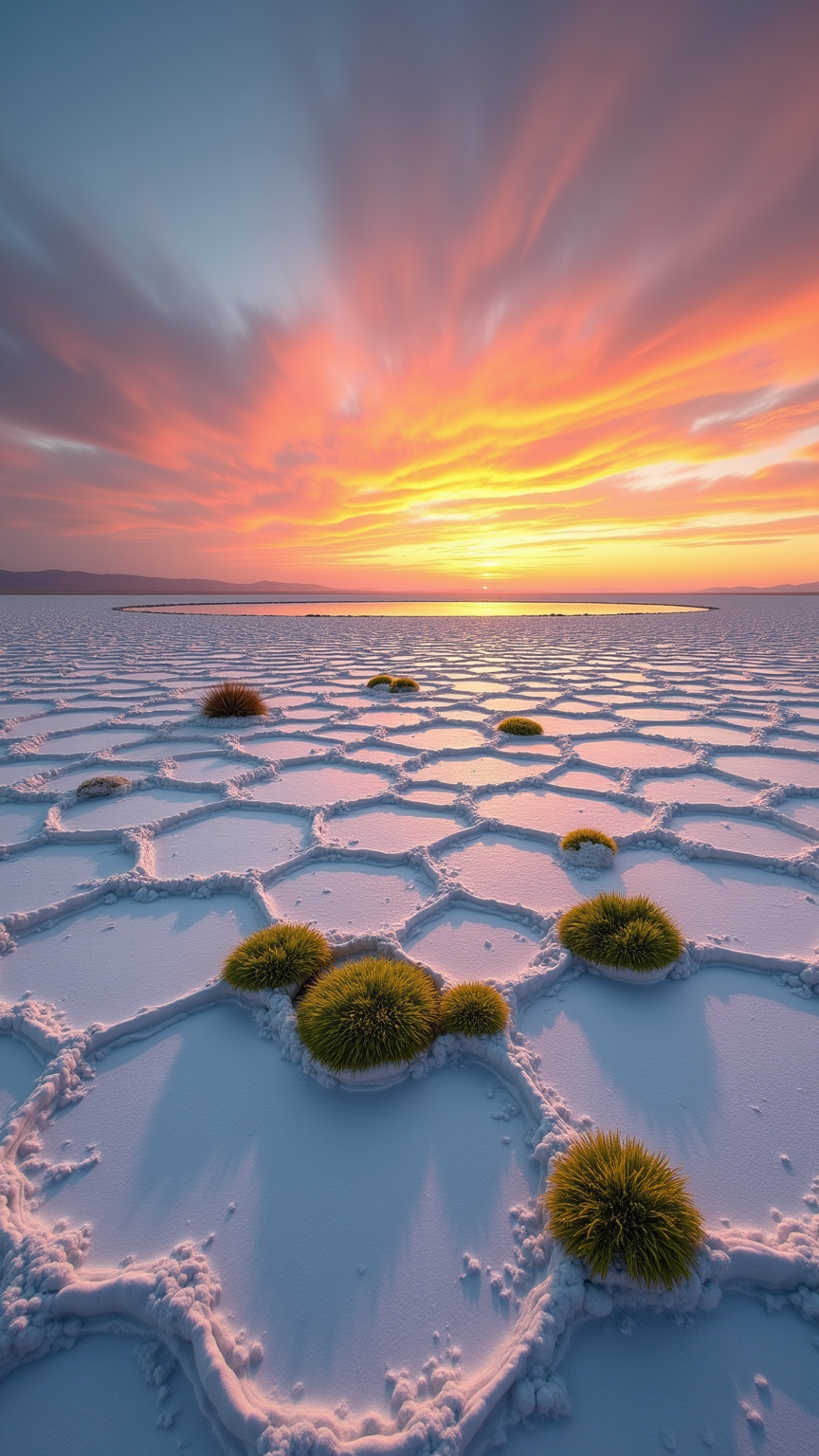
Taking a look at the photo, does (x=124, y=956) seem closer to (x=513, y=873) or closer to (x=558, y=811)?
(x=513, y=873)

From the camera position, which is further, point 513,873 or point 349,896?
point 513,873

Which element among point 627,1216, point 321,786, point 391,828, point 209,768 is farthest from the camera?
point 209,768

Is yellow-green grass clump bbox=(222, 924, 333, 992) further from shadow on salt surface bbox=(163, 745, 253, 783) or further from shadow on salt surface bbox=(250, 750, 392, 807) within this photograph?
shadow on salt surface bbox=(163, 745, 253, 783)

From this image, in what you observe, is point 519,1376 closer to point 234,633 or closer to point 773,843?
point 773,843

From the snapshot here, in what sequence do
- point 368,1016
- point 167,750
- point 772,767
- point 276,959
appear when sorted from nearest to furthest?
point 368,1016 < point 276,959 < point 772,767 < point 167,750

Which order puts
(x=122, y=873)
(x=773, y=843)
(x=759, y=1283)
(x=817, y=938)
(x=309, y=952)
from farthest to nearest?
(x=773, y=843) < (x=122, y=873) < (x=817, y=938) < (x=309, y=952) < (x=759, y=1283)

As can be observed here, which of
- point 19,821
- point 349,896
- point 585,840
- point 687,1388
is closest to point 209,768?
point 19,821

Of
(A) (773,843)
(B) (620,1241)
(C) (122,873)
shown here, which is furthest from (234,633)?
(B) (620,1241)

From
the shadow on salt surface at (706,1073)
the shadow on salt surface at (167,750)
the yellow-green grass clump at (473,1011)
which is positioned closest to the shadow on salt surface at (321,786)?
the shadow on salt surface at (167,750)
